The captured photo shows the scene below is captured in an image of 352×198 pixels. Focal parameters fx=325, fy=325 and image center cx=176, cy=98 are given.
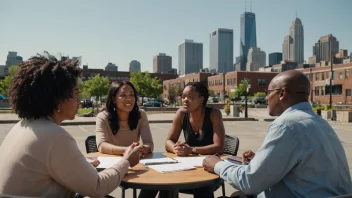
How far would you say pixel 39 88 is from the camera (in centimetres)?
204

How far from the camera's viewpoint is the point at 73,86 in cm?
223

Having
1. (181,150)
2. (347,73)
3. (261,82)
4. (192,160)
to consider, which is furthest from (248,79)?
(192,160)

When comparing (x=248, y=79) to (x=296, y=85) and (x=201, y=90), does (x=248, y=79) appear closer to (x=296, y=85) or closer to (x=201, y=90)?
(x=201, y=90)

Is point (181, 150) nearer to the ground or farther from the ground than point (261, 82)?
nearer to the ground

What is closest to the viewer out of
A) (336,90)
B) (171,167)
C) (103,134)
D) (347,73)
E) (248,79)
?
(171,167)

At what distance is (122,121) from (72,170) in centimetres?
236

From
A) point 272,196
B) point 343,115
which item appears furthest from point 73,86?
point 343,115

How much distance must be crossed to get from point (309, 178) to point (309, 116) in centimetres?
41

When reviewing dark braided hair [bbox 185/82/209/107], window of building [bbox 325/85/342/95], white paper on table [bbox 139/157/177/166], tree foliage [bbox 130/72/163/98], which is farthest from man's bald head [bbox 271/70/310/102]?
window of building [bbox 325/85/342/95]

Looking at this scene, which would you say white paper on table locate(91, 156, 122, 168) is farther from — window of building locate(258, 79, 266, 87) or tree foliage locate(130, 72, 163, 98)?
window of building locate(258, 79, 266, 87)

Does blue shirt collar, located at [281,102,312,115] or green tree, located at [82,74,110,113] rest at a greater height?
green tree, located at [82,74,110,113]

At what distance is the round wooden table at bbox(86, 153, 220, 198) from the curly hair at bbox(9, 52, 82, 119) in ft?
2.79

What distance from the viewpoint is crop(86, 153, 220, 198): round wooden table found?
2.44 metres

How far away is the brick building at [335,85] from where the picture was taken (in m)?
68.2
